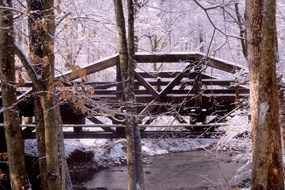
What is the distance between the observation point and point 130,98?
9172mm

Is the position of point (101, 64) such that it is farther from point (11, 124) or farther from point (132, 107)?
point (11, 124)

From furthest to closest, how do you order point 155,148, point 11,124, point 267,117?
1. point 155,148
2. point 267,117
3. point 11,124

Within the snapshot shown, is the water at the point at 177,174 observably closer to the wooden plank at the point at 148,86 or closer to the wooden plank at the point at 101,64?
the wooden plank at the point at 148,86

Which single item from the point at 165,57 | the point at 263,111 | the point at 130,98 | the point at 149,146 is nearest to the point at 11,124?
the point at 263,111

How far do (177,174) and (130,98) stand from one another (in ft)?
15.5

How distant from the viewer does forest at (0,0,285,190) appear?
15.3 feet

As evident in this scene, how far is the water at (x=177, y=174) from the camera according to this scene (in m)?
11.7

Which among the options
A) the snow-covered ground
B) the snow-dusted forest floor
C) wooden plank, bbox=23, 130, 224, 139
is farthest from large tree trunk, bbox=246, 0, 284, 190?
wooden plank, bbox=23, 130, 224, 139

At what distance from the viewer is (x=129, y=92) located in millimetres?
9219

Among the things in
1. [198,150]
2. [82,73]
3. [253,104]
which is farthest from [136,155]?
[198,150]

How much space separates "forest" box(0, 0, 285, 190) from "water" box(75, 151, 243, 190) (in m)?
0.86

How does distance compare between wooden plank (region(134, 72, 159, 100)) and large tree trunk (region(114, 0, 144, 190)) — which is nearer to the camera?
large tree trunk (region(114, 0, 144, 190))

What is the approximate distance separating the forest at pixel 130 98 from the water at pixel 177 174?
864mm

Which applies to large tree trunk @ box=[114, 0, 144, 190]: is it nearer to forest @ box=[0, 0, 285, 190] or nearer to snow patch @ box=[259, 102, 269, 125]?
forest @ box=[0, 0, 285, 190]
